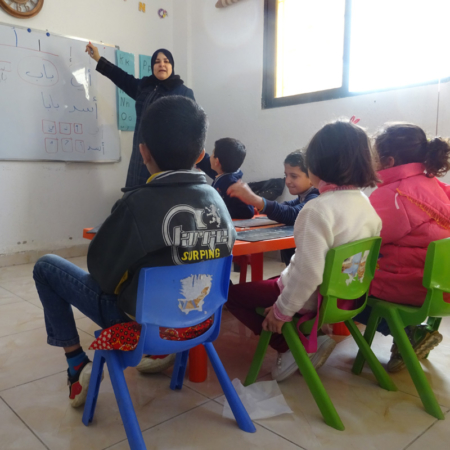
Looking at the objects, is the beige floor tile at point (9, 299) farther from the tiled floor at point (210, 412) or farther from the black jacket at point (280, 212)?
the black jacket at point (280, 212)

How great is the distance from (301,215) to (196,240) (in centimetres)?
36

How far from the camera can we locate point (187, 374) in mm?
1428

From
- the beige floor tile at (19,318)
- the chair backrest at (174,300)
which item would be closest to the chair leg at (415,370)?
the chair backrest at (174,300)

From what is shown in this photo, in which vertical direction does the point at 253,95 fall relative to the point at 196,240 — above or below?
above

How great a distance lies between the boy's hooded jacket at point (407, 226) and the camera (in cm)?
136

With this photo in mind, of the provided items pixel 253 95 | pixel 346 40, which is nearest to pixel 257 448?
pixel 346 40

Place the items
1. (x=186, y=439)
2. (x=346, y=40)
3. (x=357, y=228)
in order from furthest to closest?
(x=346, y=40) → (x=357, y=228) → (x=186, y=439)

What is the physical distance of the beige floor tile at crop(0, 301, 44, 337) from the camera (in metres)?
1.85

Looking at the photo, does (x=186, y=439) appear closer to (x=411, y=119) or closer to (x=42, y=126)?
(x=411, y=119)

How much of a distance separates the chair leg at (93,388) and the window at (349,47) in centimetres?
247

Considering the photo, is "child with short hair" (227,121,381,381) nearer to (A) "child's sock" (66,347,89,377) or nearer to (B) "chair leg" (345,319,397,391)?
(B) "chair leg" (345,319,397,391)

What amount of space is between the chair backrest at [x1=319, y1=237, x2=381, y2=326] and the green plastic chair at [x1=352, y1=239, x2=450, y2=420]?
137 millimetres

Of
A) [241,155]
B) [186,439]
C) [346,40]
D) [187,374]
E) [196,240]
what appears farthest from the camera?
Answer: [346,40]

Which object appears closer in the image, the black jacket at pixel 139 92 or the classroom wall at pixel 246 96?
the black jacket at pixel 139 92
